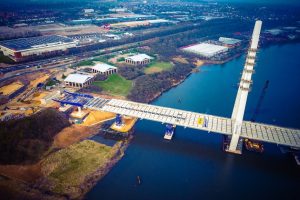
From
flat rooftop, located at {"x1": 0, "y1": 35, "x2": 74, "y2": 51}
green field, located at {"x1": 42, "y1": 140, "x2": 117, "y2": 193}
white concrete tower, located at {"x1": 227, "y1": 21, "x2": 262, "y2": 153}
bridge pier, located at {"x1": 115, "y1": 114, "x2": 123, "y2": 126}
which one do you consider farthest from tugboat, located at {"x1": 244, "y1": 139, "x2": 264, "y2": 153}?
flat rooftop, located at {"x1": 0, "y1": 35, "x2": 74, "y2": 51}

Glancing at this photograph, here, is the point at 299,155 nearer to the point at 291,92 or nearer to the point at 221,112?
the point at 221,112

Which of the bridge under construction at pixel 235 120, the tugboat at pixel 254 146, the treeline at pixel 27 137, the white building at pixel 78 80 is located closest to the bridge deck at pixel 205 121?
the bridge under construction at pixel 235 120

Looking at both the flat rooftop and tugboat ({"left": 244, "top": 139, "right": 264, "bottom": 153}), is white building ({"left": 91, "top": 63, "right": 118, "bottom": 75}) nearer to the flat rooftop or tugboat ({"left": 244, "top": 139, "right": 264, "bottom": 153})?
the flat rooftop

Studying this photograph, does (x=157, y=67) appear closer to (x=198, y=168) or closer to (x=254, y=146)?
(x=254, y=146)

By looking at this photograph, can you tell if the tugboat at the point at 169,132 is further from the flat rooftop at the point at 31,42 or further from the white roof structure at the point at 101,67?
the flat rooftop at the point at 31,42

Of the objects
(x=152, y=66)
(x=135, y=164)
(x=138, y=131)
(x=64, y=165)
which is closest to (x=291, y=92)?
(x=152, y=66)

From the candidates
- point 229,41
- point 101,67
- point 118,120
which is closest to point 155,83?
point 101,67
